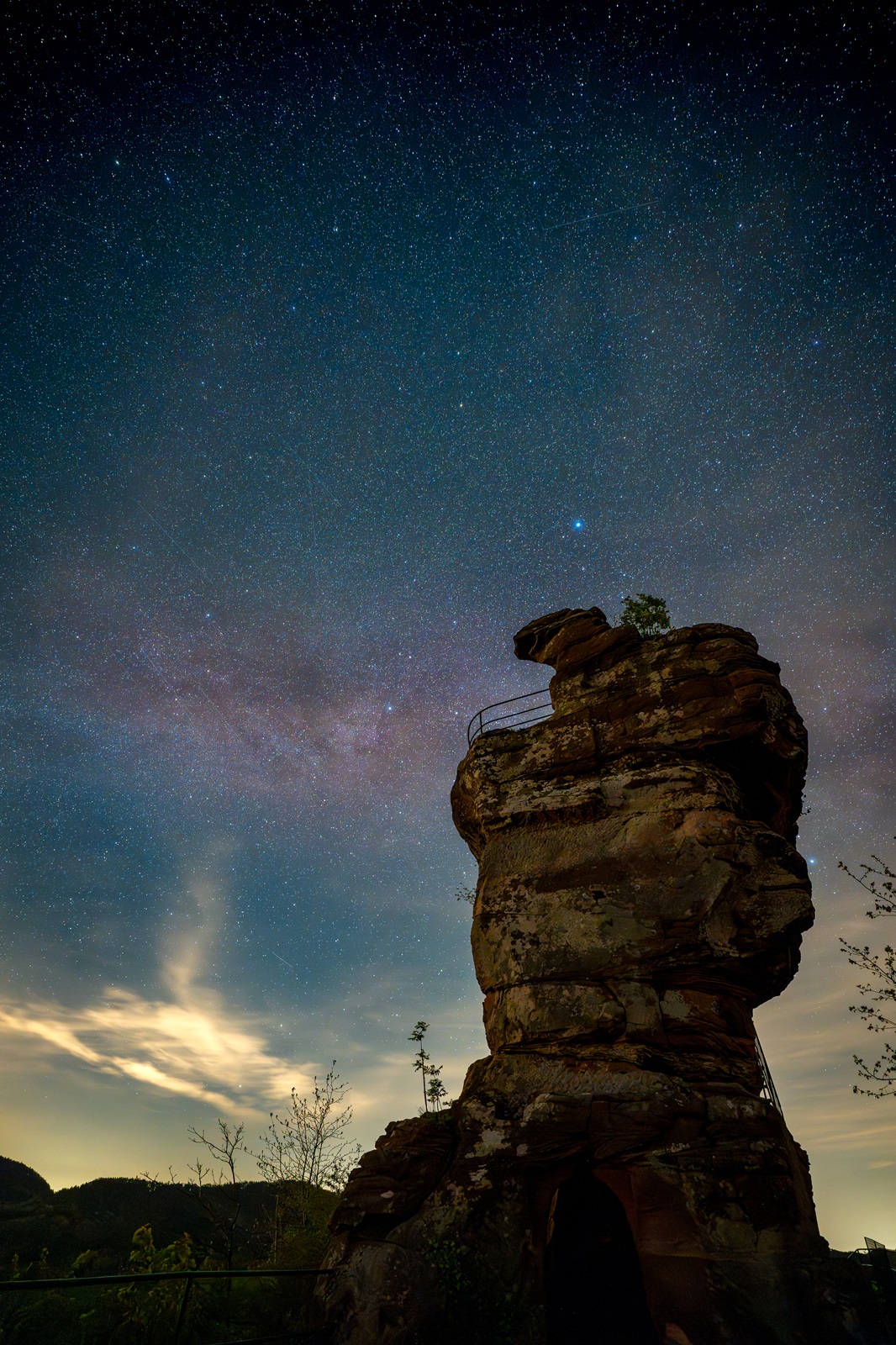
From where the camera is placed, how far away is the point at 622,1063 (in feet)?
37.6

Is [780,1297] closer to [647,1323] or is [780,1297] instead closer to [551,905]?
[647,1323]

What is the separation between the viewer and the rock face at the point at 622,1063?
9.50 metres

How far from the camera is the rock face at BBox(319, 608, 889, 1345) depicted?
9.50 m

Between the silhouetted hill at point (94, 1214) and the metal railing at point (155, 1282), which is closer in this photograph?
the metal railing at point (155, 1282)

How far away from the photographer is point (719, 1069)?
11.2m

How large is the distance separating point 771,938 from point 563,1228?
7.32m

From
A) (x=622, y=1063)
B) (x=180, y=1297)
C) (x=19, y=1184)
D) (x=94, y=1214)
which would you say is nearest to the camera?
(x=180, y=1297)

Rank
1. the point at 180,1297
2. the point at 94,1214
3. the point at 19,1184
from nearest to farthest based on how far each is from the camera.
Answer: the point at 180,1297 → the point at 94,1214 → the point at 19,1184

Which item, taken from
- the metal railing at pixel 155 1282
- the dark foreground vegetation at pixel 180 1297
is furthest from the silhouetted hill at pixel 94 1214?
the metal railing at pixel 155 1282

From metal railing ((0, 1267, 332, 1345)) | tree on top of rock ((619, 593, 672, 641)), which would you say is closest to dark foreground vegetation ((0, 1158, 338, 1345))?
metal railing ((0, 1267, 332, 1345))

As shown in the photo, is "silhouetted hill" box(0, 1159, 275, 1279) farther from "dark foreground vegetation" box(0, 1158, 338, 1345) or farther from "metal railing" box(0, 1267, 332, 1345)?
"metal railing" box(0, 1267, 332, 1345)

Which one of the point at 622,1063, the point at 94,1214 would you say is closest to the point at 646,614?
the point at 622,1063

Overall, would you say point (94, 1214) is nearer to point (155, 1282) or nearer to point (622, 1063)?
point (155, 1282)

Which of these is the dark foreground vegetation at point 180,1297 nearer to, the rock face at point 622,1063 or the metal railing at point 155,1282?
the metal railing at point 155,1282
